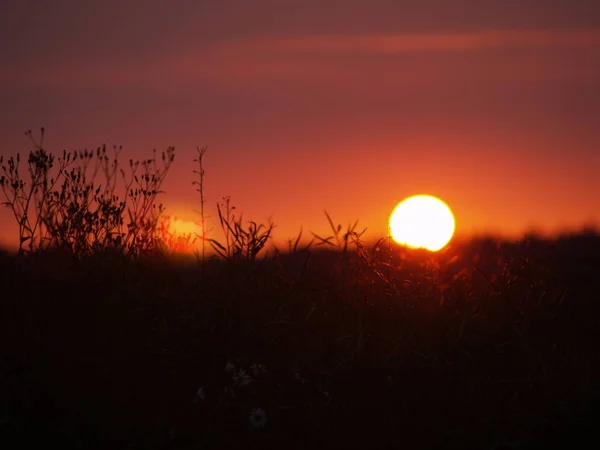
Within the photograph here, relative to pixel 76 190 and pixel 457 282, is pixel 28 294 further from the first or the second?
pixel 457 282

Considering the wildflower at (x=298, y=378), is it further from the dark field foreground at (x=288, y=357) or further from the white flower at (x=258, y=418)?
the white flower at (x=258, y=418)

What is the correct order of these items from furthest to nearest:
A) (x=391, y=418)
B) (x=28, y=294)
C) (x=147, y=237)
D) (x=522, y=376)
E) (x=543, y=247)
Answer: (x=543, y=247), (x=147, y=237), (x=28, y=294), (x=522, y=376), (x=391, y=418)

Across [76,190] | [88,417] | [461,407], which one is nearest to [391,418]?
[461,407]

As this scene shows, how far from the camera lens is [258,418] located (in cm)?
477

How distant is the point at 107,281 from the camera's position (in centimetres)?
575

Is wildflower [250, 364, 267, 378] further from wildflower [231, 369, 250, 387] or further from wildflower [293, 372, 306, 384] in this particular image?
wildflower [293, 372, 306, 384]

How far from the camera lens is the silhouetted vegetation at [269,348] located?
4.69 meters

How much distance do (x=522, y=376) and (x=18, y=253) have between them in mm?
4068

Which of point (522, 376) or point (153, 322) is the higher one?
point (153, 322)

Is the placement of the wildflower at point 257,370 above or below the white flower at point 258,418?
above

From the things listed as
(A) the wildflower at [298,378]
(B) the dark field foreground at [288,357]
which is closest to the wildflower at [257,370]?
(B) the dark field foreground at [288,357]

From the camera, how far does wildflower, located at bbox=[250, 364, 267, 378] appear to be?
5.12 meters

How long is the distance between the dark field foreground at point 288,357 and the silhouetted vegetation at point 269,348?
13mm

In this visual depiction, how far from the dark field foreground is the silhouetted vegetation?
0.5 inches
